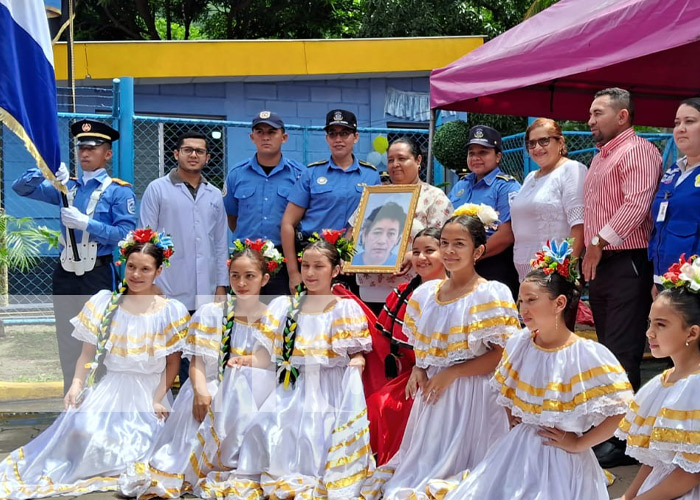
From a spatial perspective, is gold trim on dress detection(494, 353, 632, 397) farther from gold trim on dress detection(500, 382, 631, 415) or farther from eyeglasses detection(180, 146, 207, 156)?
eyeglasses detection(180, 146, 207, 156)

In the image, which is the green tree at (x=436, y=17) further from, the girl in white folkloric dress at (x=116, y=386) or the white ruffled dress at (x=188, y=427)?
the white ruffled dress at (x=188, y=427)

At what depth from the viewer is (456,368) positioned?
4.45 metres

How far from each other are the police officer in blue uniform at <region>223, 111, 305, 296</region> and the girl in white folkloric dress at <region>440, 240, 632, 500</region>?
7.48 ft

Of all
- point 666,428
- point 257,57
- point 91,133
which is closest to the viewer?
point 666,428

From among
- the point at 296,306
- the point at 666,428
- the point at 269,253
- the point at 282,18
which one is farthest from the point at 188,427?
the point at 282,18

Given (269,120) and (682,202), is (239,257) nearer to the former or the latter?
(269,120)

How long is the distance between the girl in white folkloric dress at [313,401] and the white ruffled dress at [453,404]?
0.23 metres

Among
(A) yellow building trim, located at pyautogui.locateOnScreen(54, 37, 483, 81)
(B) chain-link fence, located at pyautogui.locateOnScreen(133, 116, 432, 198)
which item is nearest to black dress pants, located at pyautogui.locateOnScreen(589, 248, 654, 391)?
(B) chain-link fence, located at pyautogui.locateOnScreen(133, 116, 432, 198)

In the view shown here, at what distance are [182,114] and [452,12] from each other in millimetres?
6083

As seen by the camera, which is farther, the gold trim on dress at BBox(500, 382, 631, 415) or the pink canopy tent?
the pink canopy tent

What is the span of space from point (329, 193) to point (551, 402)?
2.46 meters

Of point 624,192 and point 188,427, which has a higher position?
point 624,192

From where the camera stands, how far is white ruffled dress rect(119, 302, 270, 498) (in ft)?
15.2

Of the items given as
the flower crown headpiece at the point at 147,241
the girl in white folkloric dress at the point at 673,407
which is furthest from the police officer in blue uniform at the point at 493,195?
the girl in white folkloric dress at the point at 673,407
